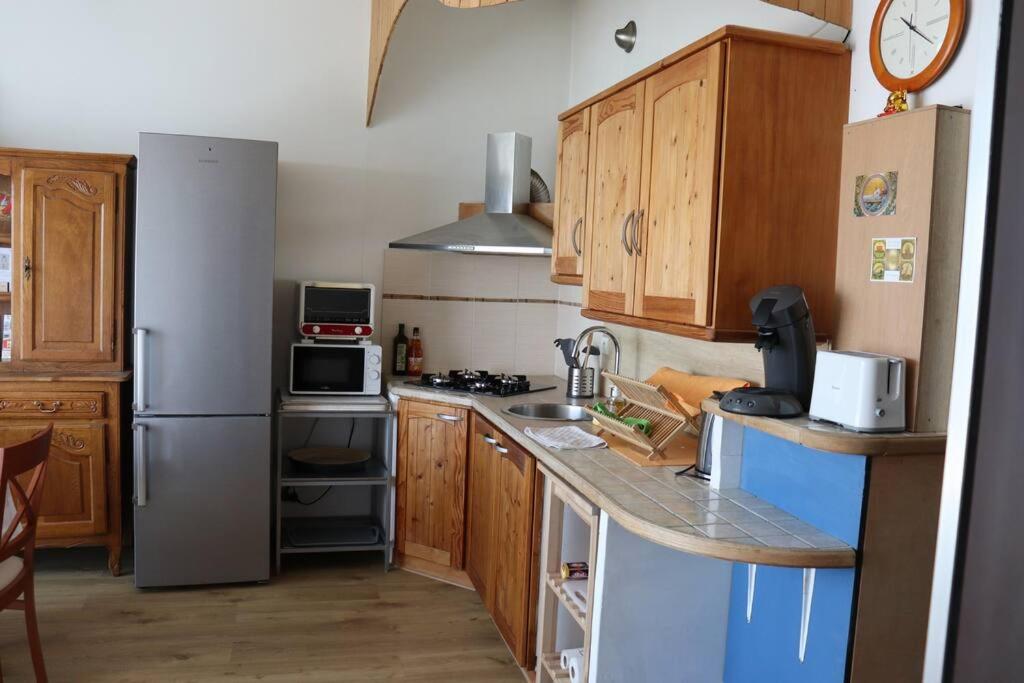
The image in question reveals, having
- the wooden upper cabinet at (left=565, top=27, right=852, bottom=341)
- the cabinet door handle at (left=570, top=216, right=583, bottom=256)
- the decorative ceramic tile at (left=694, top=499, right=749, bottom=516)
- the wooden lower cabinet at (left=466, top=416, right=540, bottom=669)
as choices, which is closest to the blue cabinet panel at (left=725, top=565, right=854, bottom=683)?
the decorative ceramic tile at (left=694, top=499, right=749, bottom=516)

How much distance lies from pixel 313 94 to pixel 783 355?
3.04 meters

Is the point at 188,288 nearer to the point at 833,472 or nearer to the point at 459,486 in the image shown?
the point at 459,486

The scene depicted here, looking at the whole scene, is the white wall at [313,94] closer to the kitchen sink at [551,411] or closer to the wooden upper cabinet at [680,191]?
the kitchen sink at [551,411]

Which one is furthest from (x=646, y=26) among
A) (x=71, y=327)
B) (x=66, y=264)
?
(x=71, y=327)

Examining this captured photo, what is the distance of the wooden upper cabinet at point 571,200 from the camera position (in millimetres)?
3305

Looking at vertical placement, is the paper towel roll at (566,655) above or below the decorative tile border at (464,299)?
below

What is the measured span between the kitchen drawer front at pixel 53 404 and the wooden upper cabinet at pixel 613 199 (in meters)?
2.10

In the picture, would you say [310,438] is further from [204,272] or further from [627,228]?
[627,228]

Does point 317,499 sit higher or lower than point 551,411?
lower

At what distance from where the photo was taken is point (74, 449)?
3.65m

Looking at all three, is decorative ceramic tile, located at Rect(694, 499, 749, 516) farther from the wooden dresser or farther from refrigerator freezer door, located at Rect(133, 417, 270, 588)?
the wooden dresser

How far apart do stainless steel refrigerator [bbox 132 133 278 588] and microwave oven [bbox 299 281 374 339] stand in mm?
359

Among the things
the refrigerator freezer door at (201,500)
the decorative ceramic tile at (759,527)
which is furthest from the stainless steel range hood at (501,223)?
the decorative ceramic tile at (759,527)

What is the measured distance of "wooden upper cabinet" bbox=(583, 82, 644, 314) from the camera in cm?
278
